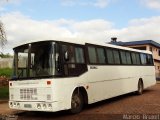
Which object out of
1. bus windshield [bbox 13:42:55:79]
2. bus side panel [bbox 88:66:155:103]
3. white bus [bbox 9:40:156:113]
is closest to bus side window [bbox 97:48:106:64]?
white bus [bbox 9:40:156:113]

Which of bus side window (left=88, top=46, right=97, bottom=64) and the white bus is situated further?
bus side window (left=88, top=46, right=97, bottom=64)

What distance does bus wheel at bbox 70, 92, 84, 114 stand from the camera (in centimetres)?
1353

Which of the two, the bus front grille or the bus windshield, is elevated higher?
the bus windshield

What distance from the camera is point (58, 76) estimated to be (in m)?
12.6

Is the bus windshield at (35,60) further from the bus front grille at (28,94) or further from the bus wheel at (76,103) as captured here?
the bus wheel at (76,103)

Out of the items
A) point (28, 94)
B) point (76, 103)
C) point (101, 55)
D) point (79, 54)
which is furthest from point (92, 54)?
point (28, 94)

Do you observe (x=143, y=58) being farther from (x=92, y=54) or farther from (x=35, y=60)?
(x=35, y=60)

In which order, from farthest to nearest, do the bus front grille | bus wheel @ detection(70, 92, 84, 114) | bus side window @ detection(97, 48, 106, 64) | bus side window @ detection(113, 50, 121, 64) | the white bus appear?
bus side window @ detection(113, 50, 121, 64), bus side window @ detection(97, 48, 106, 64), bus wheel @ detection(70, 92, 84, 114), the bus front grille, the white bus

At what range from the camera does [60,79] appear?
12.6m

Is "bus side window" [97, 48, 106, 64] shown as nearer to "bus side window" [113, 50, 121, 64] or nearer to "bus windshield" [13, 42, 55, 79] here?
"bus side window" [113, 50, 121, 64]

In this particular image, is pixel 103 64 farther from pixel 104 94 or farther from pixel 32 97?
pixel 32 97

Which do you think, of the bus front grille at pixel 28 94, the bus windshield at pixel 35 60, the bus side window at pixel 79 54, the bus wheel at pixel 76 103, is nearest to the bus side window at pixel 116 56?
the bus side window at pixel 79 54

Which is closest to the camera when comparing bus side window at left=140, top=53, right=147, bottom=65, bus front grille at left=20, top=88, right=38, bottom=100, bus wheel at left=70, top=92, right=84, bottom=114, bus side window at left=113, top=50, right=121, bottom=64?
bus front grille at left=20, top=88, right=38, bottom=100

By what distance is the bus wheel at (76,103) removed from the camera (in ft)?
44.4
